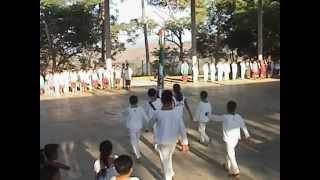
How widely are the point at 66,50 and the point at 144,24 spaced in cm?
715

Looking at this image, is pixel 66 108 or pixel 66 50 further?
pixel 66 50

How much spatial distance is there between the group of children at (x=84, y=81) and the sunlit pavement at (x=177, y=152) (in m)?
4.96

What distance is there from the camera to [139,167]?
7.15m

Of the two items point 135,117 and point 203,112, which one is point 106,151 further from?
point 203,112

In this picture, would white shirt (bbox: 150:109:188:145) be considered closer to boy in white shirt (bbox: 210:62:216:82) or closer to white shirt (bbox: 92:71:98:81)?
white shirt (bbox: 92:71:98:81)

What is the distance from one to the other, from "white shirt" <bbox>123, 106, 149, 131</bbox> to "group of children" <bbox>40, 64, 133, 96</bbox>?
1402 cm

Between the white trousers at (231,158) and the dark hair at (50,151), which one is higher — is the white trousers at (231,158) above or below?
below

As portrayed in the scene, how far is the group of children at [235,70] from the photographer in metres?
25.8

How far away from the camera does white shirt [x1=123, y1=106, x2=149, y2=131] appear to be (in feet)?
24.3

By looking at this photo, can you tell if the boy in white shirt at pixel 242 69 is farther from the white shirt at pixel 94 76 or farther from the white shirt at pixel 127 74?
the white shirt at pixel 94 76

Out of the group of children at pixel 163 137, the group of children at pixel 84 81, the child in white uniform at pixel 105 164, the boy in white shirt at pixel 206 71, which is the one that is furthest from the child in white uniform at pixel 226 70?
the child in white uniform at pixel 105 164
